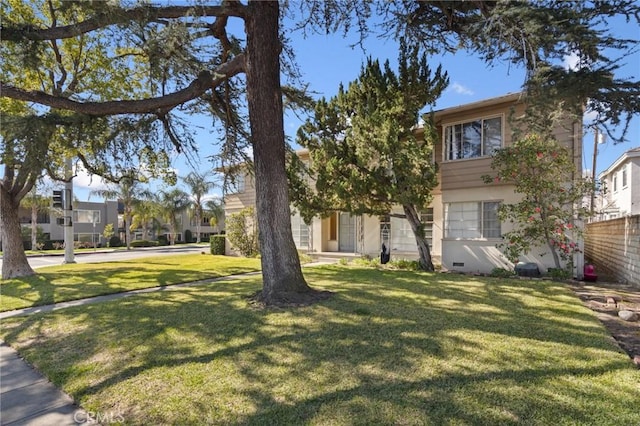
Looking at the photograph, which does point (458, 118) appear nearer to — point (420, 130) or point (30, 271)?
point (420, 130)

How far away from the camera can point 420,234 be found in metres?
12.6

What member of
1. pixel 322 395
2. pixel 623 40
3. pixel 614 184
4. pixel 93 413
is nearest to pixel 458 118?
pixel 623 40

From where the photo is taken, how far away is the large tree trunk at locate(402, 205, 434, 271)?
12516mm

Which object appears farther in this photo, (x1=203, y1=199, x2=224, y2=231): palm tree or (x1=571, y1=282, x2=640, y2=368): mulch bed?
(x1=203, y1=199, x2=224, y2=231): palm tree

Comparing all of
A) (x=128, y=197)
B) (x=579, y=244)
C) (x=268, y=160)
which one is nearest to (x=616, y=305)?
(x=579, y=244)

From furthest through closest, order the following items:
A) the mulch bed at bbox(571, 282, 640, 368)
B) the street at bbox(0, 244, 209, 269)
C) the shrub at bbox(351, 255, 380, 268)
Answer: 1. the street at bbox(0, 244, 209, 269)
2. the shrub at bbox(351, 255, 380, 268)
3. the mulch bed at bbox(571, 282, 640, 368)

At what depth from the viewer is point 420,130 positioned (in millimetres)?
14062

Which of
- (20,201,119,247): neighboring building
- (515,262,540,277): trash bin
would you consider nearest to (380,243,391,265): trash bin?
(515,262,540,277): trash bin

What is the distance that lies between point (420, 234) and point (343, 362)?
9.19 metres

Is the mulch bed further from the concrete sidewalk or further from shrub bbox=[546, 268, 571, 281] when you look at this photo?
the concrete sidewalk

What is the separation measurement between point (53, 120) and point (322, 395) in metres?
8.59

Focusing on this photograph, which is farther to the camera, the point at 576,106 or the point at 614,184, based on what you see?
the point at 614,184

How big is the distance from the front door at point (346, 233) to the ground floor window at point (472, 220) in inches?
226

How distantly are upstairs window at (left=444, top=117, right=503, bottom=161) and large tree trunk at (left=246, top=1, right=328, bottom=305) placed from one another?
8.36 meters
